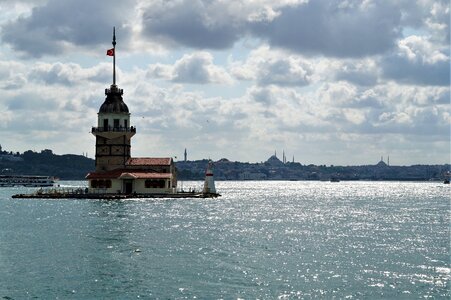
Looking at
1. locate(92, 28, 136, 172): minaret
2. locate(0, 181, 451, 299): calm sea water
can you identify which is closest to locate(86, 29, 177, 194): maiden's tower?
locate(92, 28, 136, 172): minaret

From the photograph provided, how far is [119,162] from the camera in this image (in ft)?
436

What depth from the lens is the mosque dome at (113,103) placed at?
445 ft

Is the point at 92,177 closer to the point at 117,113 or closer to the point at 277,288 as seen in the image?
the point at 117,113

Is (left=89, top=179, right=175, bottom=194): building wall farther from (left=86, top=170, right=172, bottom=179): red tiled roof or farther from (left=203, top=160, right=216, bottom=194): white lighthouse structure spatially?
(left=203, top=160, right=216, bottom=194): white lighthouse structure

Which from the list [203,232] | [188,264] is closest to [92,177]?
[203,232]

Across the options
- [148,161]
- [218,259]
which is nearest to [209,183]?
[148,161]

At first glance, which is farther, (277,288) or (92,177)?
(92,177)

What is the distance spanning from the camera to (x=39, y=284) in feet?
130

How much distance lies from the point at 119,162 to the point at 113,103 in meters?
11.8

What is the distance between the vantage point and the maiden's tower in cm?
12675

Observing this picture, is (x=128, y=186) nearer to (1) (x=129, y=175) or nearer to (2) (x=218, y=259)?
(1) (x=129, y=175)

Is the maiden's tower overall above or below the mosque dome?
below

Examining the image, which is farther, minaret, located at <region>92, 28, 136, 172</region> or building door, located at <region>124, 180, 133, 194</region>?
minaret, located at <region>92, 28, 136, 172</region>

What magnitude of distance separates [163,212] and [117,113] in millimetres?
46397
